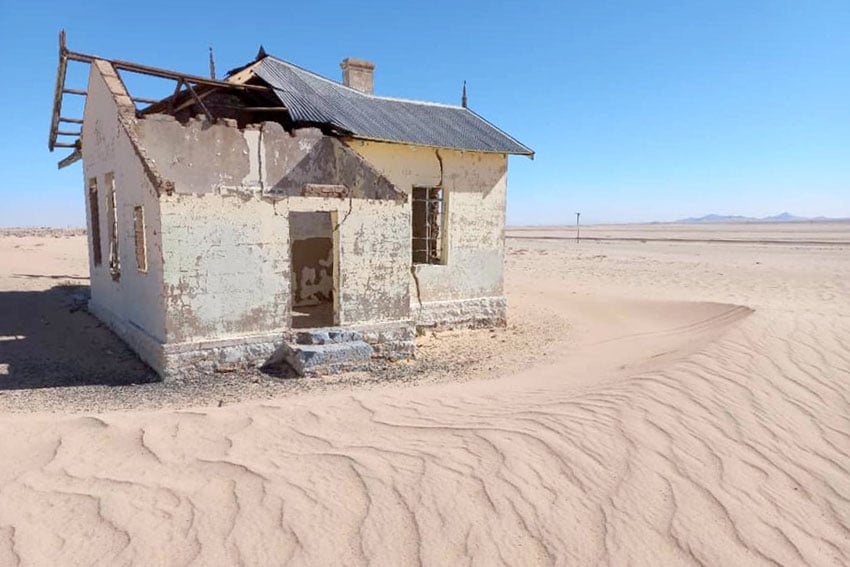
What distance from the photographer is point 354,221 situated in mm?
7930

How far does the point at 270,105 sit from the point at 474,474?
312 inches

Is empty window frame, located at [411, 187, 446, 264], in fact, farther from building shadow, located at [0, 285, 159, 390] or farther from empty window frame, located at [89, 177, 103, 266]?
empty window frame, located at [89, 177, 103, 266]

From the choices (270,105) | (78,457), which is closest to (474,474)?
(78,457)

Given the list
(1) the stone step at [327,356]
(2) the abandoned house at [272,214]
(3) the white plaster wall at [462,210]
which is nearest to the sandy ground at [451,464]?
(1) the stone step at [327,356]

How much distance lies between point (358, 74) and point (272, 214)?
236 inches

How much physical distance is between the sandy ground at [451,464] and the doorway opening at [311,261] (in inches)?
171

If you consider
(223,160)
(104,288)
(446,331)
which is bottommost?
(446,331)

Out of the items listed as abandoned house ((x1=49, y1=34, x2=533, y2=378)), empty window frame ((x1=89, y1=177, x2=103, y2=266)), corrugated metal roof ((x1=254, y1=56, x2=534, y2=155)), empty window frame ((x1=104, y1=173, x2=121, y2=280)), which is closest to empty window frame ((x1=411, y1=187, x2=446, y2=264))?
abandoned house ((x1=49, y1=34, x2=533, y2=378))

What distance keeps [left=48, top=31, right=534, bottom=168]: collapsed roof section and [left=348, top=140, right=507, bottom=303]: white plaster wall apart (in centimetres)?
38

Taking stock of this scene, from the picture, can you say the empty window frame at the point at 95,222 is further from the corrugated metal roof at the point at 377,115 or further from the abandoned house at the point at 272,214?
the corrugated metal roof at the point at 377,115

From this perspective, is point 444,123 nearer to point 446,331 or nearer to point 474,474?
point 446,331

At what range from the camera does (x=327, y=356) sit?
7.30 m

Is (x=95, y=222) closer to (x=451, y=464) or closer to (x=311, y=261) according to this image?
(x=311, y=261)

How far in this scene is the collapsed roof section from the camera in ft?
27.0
